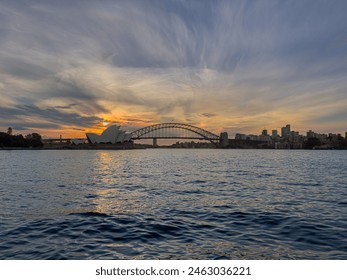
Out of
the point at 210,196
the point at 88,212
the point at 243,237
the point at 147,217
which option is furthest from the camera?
the point at 210,196

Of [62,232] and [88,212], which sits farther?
[88,212]

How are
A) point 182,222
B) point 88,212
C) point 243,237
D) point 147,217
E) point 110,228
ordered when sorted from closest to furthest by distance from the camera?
point 243,237 < point 110,228 < point 182,222 < point 147,217 < point 88,212

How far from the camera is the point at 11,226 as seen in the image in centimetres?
1226

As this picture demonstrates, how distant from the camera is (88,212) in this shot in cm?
1525

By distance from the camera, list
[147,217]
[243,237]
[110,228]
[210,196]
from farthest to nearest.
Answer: [210,196], [147,217], [110,228], [243,237]

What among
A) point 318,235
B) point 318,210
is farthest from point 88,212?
point 318,210

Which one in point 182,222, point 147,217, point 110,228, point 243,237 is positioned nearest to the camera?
point 243,237
